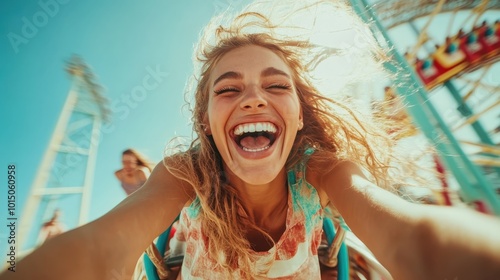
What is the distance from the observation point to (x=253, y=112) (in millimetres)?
984

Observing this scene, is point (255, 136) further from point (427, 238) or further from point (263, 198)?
point (427, 238)

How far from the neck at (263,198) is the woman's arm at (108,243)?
1.00ft

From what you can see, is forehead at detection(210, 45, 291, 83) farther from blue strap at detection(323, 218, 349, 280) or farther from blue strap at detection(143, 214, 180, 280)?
blue strap at detection(323, 218, 349, 280)

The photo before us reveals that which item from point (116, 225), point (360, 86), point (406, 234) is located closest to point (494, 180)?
point (360, 86)

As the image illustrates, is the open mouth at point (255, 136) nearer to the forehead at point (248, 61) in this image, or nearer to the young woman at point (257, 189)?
the young woman at point (257, 189)

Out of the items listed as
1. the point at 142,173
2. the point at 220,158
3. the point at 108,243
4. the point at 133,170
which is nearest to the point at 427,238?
the point at 108,243

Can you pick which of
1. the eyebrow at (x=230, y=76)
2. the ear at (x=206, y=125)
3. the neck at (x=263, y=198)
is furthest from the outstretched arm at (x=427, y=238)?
the ear at (x=206, y=125)

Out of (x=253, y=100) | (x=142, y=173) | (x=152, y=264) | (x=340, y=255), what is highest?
(x=142, y=173)

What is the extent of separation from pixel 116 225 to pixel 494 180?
14.5 feet

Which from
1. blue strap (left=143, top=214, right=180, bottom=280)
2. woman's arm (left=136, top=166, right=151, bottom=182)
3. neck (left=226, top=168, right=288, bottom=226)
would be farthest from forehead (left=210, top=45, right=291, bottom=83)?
woman's arm (left=136, top=166, right=151, bottom=182)

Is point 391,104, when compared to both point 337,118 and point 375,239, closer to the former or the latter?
point 337,118

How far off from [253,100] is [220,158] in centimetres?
39

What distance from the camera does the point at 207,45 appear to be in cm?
138

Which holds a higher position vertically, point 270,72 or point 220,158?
point 270,72
